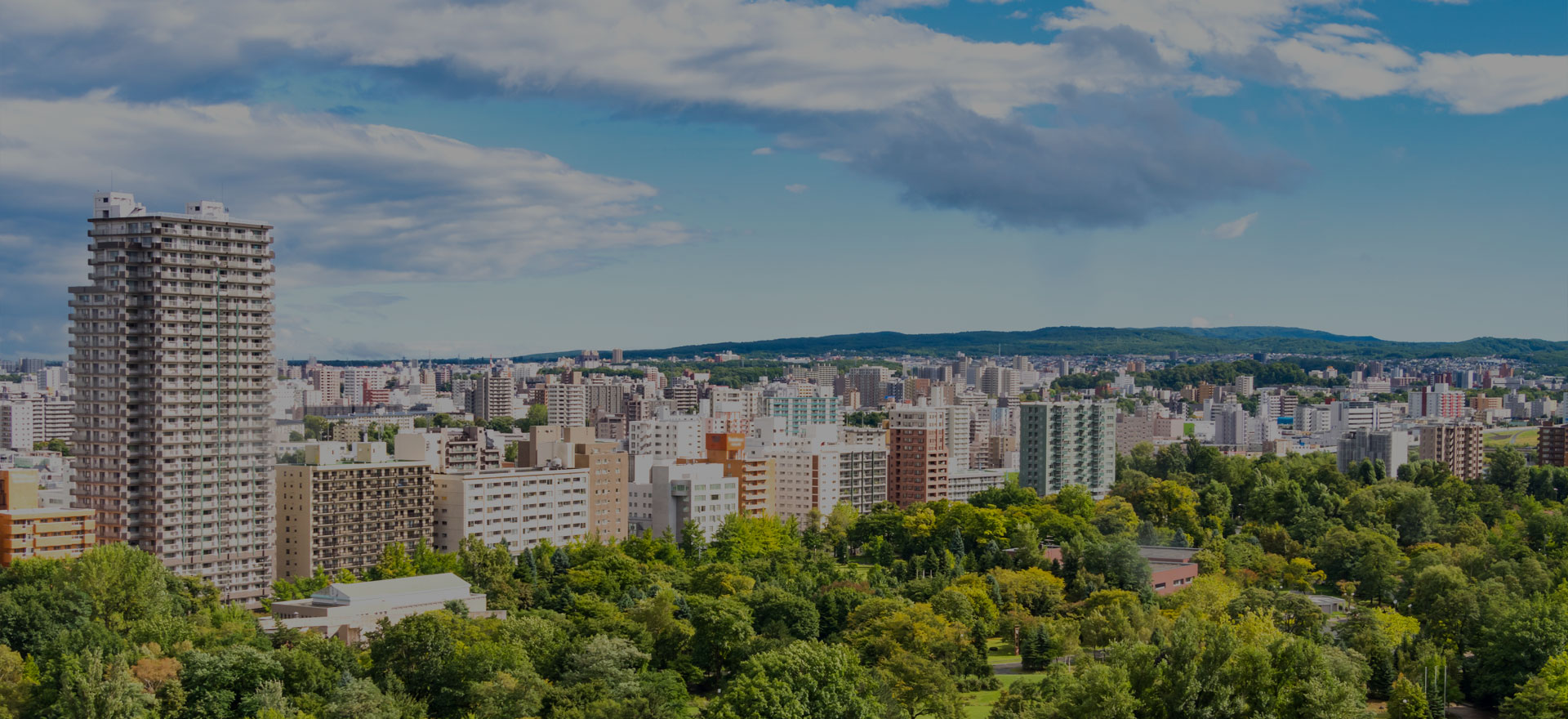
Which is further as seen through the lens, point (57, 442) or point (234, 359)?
point (57, 442)

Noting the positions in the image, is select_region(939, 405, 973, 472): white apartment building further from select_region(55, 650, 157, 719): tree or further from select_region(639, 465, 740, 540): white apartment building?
select_region(55, 650, 157, 719): tree

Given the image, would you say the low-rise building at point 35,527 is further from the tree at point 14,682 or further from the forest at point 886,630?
the tree at point 14,682

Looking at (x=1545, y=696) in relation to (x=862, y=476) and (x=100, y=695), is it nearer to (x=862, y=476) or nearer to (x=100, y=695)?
(x=100, y=695)

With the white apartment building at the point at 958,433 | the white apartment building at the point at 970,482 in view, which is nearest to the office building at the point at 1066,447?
the white apartment building at the point at 970,482

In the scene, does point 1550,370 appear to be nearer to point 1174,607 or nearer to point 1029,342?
point 1029,342

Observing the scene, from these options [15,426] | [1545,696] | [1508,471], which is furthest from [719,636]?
[15,426]

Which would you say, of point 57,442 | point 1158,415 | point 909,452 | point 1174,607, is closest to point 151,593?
point 1174,607

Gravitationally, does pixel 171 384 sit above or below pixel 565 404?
above
